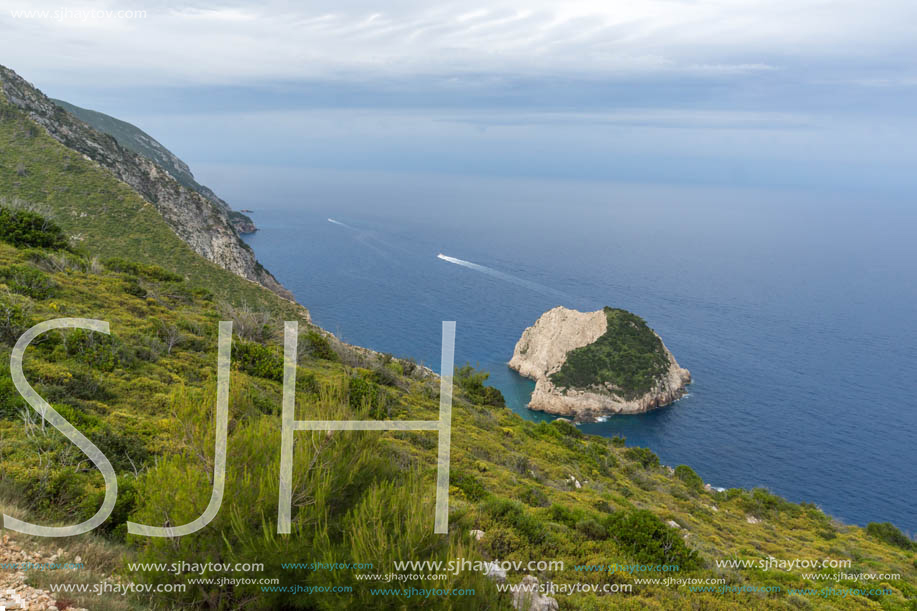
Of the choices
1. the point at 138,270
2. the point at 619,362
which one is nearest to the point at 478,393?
the point at 138,270

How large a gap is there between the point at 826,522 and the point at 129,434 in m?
31.3

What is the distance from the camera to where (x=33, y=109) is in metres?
44.9

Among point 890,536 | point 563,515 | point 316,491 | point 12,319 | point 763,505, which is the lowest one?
point 890,536

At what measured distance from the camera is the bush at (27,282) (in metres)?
15.0

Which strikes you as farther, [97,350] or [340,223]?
[340,223]

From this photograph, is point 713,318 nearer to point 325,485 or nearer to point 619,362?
point 619,362

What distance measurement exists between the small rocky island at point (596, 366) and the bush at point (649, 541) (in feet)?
176

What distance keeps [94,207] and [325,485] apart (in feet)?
136

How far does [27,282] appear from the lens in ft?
51.2

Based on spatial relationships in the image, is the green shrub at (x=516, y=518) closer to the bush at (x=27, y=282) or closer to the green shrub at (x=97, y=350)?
the green shrub at (x=97, y=350)

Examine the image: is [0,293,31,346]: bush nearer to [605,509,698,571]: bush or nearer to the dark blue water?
[605,509,698,571]: bush

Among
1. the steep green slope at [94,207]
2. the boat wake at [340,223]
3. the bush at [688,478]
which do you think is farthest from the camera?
the boat wake at [340,223]

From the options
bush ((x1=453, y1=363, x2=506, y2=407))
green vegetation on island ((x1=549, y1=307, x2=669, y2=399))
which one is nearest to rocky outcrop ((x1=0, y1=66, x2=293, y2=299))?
bush ((x1=453, y1=363, x2=506, y2=407))

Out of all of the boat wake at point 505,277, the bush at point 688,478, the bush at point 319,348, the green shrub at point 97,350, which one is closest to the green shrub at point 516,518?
the green shrub at point 97,350
